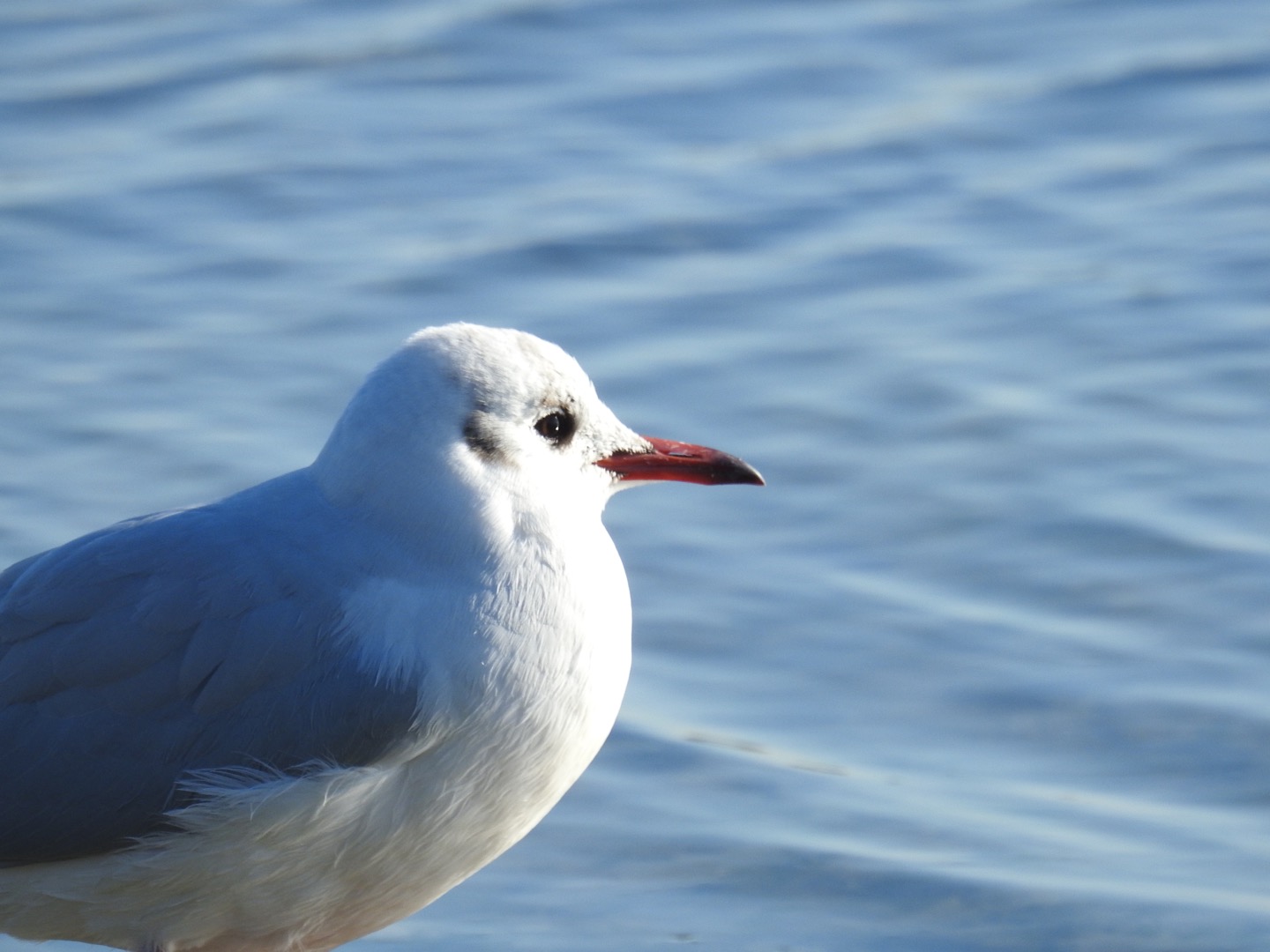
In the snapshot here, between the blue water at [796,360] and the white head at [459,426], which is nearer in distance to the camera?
the white head at [459,426]

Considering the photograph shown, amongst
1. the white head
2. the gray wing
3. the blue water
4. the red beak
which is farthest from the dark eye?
the blue water

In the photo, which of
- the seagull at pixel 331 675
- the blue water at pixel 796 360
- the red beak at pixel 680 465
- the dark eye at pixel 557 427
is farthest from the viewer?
the blue water at pixel 796 360

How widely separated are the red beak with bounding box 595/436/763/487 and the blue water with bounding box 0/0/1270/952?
1.24m

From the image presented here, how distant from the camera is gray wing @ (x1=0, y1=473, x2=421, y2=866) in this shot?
4293mm

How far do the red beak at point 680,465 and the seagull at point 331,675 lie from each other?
259mm

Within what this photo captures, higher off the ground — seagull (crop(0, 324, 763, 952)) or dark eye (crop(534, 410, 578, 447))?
dark eye (crop(534, 410, 578, 447))

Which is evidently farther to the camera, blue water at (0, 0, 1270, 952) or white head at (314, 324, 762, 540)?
blue water at (0, 0, 1270, 952)

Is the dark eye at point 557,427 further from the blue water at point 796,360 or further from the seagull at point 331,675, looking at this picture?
the blue water at point 796,360

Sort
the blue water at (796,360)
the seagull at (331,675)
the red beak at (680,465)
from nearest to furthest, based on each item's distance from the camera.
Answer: the seagull at (331,675), the red beak at (680,465), the blue water at (796,360)

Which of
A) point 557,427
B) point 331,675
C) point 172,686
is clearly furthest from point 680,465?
point 172,686

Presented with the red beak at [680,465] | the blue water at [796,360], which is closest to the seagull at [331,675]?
the red beak at [680,465]

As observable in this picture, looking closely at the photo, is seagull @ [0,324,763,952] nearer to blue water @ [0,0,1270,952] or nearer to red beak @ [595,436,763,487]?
red beak @ [595,436,763,487]

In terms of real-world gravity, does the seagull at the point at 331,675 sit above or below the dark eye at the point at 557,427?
below

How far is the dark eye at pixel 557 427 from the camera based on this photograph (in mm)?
4449
